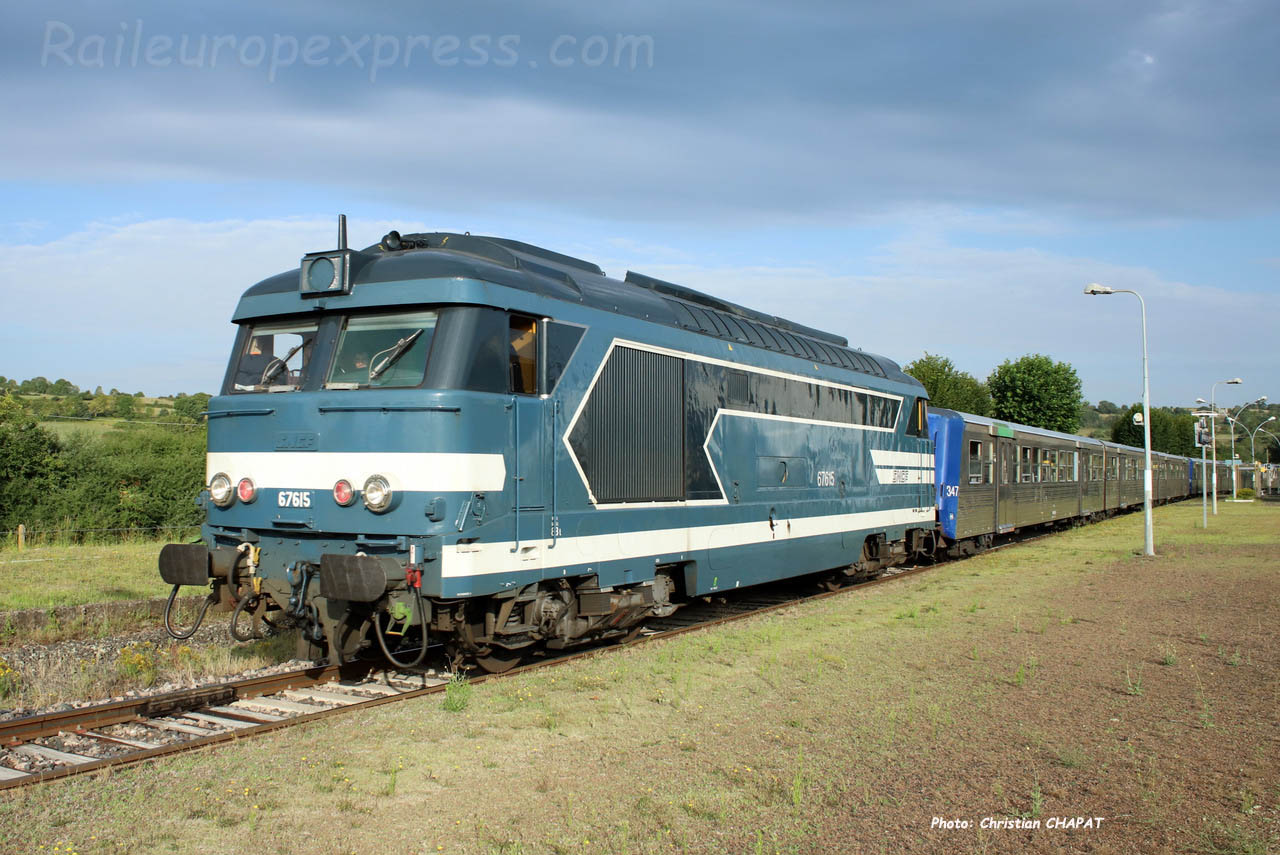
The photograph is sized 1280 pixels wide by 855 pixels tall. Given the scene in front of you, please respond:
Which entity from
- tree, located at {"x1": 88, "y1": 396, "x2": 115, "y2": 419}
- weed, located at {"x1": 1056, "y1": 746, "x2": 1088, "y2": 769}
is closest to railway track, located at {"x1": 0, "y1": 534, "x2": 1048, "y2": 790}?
weed, located at {"x1": 1056, "y1": 746, "x2": 1088, "y2": 769}

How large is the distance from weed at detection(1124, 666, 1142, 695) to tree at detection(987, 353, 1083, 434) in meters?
69.3

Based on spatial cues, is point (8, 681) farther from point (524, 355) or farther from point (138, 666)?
point (524, 355)

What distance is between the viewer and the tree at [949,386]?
67.8 metres

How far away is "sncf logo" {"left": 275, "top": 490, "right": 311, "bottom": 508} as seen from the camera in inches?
314

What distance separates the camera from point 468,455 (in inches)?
298

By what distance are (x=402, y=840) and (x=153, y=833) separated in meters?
1.29

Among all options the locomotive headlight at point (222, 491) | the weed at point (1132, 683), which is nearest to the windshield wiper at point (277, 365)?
the locomotive headlight at point (222, 491)

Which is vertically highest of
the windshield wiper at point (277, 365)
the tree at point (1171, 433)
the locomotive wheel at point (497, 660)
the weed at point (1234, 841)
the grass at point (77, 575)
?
the tree at point (1171, 433)

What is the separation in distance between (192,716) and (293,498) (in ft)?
6.09

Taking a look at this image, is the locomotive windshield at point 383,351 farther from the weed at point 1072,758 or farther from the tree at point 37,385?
the tree at point 37,385

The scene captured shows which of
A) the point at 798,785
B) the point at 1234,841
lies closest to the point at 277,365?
the point at 798,785

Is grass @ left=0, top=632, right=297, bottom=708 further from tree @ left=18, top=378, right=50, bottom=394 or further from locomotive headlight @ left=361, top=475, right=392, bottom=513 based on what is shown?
tree @ left=18, top=378, right=50, bottom=394

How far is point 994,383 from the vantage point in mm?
77875

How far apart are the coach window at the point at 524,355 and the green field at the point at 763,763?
2617mm
